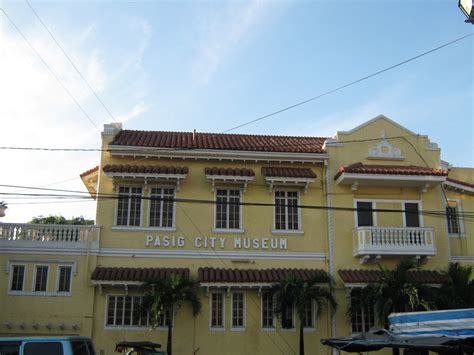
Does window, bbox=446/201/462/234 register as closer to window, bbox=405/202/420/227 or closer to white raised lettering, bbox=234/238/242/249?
window, bbox=405/202/420/227

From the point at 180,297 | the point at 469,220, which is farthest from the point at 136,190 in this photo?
the point at 469,220

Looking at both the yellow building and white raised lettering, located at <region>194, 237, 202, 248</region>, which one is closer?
the yellow building

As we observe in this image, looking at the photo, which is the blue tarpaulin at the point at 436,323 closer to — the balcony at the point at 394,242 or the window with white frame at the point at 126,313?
the balcony at the point at 394,242

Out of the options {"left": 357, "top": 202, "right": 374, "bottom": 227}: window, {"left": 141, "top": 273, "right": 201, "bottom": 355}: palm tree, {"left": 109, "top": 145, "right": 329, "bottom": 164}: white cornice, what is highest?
{"left": 109, "top": 145, "right": 329, "bottom": 164}: white cornice

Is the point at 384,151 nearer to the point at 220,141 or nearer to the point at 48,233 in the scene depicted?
the point at 220,141

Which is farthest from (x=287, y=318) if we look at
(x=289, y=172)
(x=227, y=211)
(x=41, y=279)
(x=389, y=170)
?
(x=41, y=279)

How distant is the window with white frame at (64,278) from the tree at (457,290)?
1445 centimetres

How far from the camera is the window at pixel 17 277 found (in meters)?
21.2

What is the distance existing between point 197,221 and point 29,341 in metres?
Answer: 10.6

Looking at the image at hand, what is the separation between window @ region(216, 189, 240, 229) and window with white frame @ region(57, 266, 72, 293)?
20.8ft

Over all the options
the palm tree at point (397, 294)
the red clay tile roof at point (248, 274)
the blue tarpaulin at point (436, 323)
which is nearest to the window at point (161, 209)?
the red clay tile roof at point (248, 274)

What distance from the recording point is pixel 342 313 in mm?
22391

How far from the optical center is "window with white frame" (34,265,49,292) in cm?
2134

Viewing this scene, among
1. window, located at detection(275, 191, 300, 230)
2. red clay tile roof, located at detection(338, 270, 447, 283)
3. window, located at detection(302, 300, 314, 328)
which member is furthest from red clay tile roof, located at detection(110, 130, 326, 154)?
window, located at detection(302, 300, 314, 328)
